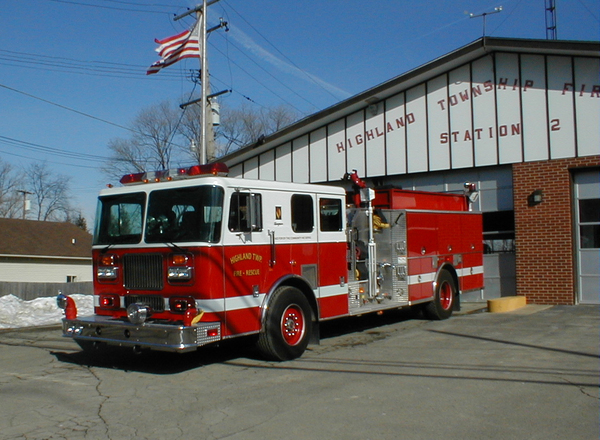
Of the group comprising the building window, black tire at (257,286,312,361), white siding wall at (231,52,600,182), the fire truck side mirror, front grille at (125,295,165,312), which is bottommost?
black tire at (257,286,312,361)

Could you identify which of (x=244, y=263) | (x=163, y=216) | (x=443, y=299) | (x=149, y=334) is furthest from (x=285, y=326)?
(x=443, y=299)

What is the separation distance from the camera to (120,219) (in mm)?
8875

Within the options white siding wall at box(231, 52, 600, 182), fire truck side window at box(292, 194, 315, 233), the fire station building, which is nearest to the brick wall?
the fire station building

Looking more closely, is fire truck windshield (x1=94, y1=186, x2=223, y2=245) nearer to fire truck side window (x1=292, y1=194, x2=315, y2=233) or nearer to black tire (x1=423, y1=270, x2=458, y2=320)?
fire truck side window (x1=292, y1=194, x2=315, y2=233)

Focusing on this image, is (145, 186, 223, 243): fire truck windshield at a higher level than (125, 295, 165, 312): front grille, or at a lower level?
higher

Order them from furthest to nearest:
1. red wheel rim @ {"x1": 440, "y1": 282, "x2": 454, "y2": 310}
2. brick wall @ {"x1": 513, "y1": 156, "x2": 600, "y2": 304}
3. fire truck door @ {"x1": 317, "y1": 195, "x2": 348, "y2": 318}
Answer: brick wall @ {"x1": 513, "y1": 156, "x2": 600, "y2": 304} < red wheel rim @ {"x1": 440, "y1": 282, "x2": 454, "y2": 310} < fire truck door @ {"x1": 317, "y1": 195, "x2": 348, "y2": 318}

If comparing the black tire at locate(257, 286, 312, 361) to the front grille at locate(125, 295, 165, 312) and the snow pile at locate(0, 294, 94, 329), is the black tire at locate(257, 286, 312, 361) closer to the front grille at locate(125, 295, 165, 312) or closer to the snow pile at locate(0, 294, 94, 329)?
the front grille at locate(125, 295, 165, 312)

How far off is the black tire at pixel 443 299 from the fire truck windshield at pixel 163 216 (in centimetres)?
656

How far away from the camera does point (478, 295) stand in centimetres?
1659

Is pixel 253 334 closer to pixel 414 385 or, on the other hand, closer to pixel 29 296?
pixel 414 385

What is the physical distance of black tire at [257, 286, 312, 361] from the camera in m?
8.45

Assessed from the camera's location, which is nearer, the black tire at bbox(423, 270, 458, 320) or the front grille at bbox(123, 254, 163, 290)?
the front grille at bbox(123, 254, 163, 290)

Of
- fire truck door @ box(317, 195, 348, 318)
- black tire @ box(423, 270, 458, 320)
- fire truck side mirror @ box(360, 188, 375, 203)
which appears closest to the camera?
fire truck door @ box(317, 195, 348, 318)

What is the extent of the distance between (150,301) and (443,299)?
7.39 meters
